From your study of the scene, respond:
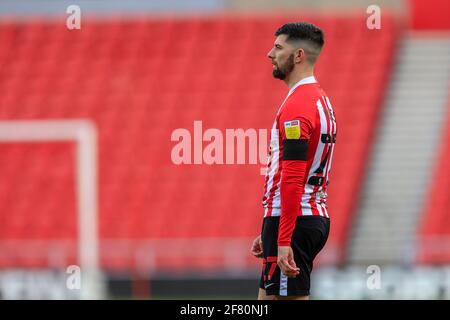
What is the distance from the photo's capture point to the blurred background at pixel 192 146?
40.7ft

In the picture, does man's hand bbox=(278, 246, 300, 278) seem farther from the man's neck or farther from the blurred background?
the blurred background

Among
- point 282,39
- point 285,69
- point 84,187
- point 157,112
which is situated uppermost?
point 157,112

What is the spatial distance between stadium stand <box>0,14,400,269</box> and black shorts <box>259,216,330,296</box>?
8051mm

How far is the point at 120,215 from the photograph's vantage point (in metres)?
13.7

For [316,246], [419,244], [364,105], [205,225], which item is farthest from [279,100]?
[316,246]

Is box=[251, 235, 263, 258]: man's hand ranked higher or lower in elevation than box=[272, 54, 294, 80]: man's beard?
lower

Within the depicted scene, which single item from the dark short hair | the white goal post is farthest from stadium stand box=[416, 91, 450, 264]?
the dark short hair

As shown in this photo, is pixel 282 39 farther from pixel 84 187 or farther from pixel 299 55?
pixel 84 187

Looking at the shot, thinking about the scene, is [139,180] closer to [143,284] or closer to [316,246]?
[143,284]

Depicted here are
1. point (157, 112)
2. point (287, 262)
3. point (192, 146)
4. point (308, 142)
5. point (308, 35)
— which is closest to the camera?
A: point (287, 262)

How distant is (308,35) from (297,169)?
605 mm

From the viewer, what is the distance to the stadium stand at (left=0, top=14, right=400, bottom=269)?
13.5 meters

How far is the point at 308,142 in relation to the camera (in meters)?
4.35

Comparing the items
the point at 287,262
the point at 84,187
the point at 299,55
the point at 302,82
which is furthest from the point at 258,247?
the point at 84,187
